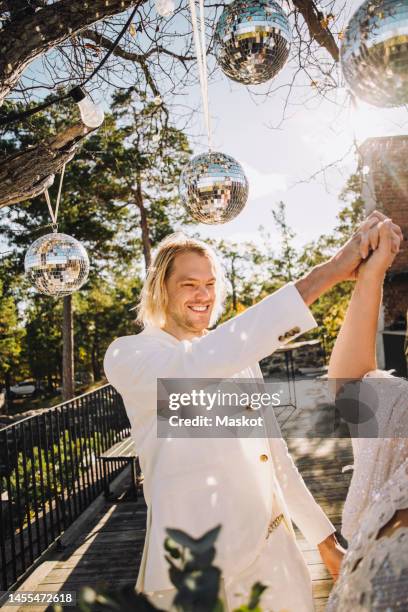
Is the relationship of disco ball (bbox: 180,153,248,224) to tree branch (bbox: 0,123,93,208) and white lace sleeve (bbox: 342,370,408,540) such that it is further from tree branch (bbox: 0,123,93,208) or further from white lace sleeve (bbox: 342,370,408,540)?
white lace sleeve (bbox: 342,370,408,540)

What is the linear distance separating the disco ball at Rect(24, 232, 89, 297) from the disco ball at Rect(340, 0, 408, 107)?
223 cm

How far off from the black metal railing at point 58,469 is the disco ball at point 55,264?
1331 mm

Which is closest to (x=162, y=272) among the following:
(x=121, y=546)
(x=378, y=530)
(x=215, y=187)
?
(x=215, y=187)

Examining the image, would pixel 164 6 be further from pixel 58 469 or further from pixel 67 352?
pixel 67 352

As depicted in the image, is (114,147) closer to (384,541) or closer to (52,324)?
(384,541)

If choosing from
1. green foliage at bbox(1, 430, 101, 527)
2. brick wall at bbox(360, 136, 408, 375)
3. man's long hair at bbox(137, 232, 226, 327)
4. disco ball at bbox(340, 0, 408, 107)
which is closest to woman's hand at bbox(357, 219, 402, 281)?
disco ball at bbox(340, 0, 408, 107)

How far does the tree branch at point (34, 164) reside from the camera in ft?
7.22

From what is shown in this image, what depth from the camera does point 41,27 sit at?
1.83 meters

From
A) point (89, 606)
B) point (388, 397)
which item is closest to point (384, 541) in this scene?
point (89, 606)

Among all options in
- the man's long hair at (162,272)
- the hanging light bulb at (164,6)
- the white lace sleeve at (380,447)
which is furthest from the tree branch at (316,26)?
the white lace sleeve at (380,447)

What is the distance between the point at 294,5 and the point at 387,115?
1.11 m

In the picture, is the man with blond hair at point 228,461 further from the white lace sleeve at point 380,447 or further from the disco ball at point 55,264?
the disco ball at point 55,264

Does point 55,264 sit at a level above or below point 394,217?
below

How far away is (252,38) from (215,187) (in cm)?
73
